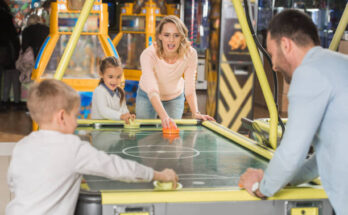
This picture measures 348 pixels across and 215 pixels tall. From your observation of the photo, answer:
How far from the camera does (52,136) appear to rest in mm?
1637

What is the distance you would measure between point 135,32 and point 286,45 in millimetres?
6433

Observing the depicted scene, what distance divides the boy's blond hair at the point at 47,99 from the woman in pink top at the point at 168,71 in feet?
4.83

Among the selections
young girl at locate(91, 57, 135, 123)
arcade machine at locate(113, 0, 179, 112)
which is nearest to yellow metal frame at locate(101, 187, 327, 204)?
young girl at locate(91, 57, 135, 123)

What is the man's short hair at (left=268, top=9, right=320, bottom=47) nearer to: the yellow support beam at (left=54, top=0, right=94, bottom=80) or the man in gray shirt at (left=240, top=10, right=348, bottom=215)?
the man in gray shirt at (left=240, top=10, right=348, bottom=215)

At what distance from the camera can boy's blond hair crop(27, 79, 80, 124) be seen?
1.63 metres

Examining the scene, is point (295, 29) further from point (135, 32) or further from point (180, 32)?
point (135, 32)

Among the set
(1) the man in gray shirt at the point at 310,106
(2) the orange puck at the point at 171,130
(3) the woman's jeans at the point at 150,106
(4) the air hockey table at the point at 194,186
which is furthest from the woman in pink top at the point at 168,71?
(1) the man in gray shirt at the point at 310,106

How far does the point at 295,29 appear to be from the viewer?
154 cm

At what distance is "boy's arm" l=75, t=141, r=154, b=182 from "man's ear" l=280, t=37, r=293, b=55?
24.0 inches

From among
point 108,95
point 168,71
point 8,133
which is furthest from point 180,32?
point 8,133

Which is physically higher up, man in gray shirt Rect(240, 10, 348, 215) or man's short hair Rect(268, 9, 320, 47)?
man's short hair Rect(268, 9, 320, 47)

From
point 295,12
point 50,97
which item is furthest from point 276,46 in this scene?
point 50,97

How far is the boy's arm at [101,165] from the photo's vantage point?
1.61m

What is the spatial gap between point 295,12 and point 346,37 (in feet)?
19.1
